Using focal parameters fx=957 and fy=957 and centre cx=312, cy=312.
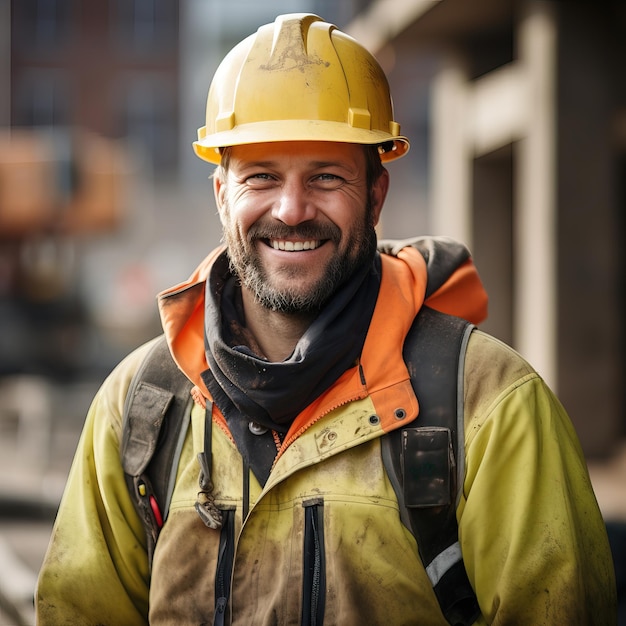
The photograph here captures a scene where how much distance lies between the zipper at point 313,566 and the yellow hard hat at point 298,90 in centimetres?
97

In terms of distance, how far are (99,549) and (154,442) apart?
340mm

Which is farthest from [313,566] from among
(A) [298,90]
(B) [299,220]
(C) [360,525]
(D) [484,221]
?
(D) [484,221]

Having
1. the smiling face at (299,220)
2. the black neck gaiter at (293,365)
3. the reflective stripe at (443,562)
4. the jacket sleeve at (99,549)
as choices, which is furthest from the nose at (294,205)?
the reflective stripe at (443,562)

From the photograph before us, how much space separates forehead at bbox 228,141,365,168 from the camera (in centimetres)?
258

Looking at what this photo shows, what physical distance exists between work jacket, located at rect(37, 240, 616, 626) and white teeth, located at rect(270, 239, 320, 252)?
0.83 ft

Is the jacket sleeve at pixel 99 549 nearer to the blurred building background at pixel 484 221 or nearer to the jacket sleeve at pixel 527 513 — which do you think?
the jacket sleeve at pixel 527 513

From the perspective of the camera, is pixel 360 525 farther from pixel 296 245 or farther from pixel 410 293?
pixel 296 245

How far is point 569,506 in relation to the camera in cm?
231

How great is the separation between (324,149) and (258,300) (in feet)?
1.50

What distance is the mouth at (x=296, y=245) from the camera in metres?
2.59

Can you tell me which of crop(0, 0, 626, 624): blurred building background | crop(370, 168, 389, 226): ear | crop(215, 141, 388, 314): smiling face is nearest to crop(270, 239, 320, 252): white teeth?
crop(215, 141, 388, 314): smiling face

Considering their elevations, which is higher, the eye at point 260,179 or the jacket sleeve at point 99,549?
the eye at point 260,179

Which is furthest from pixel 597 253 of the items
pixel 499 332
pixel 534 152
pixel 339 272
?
pixel 339 272

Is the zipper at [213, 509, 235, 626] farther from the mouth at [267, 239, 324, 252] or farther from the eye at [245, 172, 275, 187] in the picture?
the eye at [245, 172, 275, 187]
